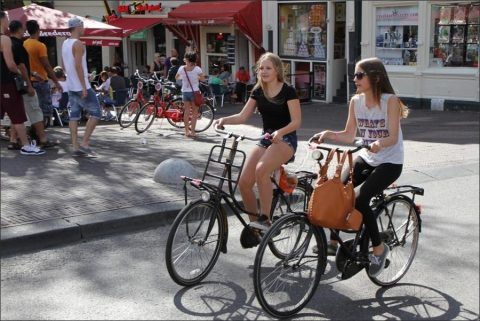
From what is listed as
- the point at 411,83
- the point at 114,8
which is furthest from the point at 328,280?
the point at 114,8

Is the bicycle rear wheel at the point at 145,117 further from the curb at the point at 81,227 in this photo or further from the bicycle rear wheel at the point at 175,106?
the curb at the point at 81,227

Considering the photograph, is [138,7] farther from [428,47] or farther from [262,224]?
[262,224]

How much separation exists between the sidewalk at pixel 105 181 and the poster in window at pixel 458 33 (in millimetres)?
4123

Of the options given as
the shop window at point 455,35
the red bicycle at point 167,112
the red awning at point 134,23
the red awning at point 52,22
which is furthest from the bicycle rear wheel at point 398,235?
the red awning at point 134,23

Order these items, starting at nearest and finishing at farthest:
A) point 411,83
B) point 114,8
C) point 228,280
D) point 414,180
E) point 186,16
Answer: point 228,280 → point 414,180 → point 411,83 → point 186,16 → point 114,8

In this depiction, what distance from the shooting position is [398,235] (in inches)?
204

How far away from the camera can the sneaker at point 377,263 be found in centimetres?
484

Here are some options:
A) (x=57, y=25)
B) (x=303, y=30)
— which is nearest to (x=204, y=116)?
(x=57, y=25)

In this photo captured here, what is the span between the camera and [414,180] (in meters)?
8.62

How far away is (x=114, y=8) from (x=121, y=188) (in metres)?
22.0

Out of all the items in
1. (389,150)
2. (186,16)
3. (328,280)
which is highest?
(186,16)

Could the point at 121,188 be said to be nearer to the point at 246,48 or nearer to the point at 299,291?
the point at 299,291

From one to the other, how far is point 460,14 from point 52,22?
10097 millimetres

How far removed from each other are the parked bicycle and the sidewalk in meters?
0.75
